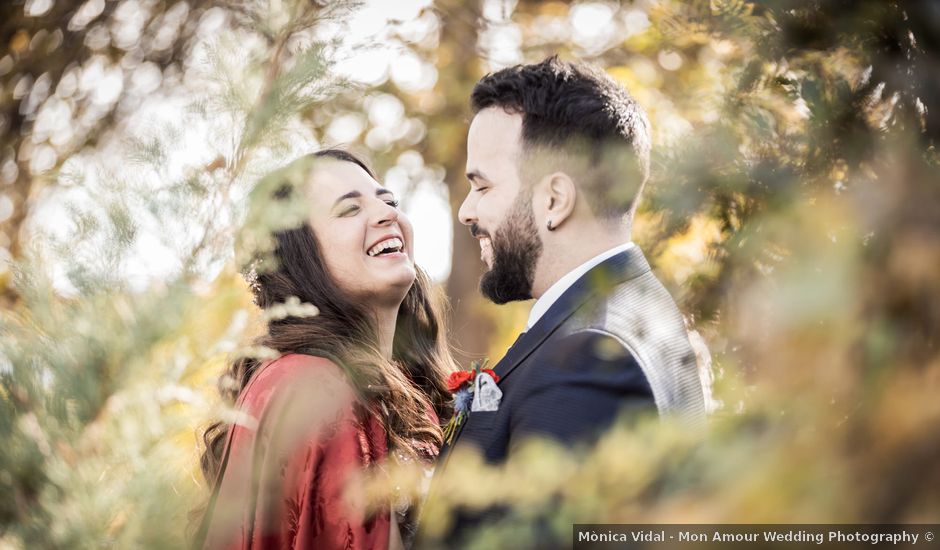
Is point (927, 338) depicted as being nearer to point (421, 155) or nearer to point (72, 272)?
point (72, 272)

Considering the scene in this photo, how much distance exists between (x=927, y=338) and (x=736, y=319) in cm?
38

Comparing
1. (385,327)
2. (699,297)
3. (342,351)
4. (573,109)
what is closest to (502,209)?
(573,109)

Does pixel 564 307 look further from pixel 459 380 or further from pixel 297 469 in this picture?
pixel 297 469

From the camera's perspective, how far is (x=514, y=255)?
93.0 inches

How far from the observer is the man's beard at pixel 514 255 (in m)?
2.32

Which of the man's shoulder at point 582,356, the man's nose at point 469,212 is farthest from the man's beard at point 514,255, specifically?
the man's shoulder at point 582,356

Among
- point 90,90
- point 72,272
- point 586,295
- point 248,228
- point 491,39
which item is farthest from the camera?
point 491,39

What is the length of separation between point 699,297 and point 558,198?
994 millimetres

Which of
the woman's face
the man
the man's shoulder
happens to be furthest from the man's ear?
the woman's face

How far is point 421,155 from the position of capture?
5699 millimetres

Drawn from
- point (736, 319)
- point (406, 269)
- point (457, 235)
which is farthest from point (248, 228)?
point (457, 235)

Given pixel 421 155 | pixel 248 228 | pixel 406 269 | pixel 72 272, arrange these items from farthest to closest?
pixel 421 155 → pixel 406 269 → pixel 248 228 → pixel 72 272

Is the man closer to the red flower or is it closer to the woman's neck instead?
the red flower

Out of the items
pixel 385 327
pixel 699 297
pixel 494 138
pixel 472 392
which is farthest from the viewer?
pixel 385 327
